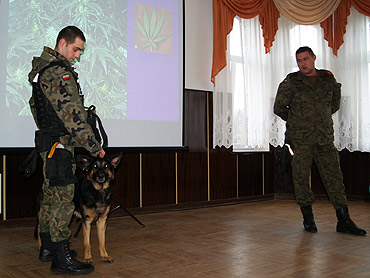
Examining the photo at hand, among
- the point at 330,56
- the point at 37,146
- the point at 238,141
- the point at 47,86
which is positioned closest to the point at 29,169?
the point at 37,146

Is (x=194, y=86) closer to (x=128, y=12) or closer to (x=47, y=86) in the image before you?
(x=128, y=12)

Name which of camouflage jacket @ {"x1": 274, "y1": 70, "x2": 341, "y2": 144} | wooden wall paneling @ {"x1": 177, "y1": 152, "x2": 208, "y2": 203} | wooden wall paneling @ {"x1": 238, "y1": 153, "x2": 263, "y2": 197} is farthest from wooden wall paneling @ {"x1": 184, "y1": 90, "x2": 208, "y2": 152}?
camouflage jacket @ {"x1": 274, "y1": 70, "x2": 341, "y2": 144}

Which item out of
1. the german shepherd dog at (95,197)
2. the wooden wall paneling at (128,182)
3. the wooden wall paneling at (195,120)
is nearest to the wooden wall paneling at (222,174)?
the wooden wall paneling at (195,120)

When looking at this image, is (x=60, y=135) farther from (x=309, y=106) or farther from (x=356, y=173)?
(x=356, y=173)

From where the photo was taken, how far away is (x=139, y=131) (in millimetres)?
4953

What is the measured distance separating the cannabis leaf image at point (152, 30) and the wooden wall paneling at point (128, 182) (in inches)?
55.0

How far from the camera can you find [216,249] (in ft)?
10.3

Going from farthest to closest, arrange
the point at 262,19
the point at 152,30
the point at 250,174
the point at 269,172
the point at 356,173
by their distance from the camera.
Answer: the point at 269,172
the point at 250,174
the point at 262,19
the point at 356,173
the point at 152,30

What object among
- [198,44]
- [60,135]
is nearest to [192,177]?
[198,44]

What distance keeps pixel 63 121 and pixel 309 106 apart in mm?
2325

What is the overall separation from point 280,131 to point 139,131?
90.7 inches

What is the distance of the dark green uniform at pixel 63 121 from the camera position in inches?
95.6

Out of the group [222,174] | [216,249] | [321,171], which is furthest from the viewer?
[222,174]

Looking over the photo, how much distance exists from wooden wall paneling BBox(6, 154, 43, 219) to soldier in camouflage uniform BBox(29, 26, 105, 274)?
5.78 ft
